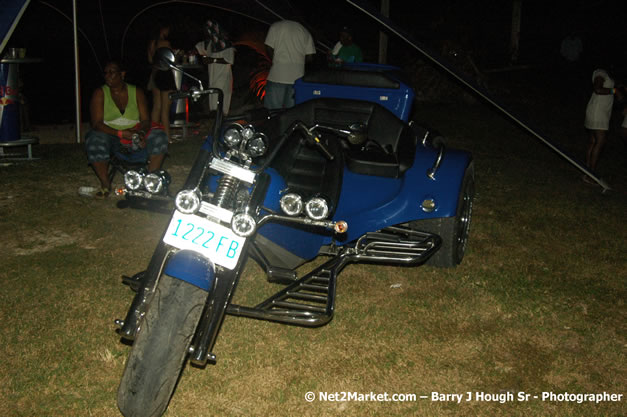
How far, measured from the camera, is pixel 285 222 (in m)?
3.92

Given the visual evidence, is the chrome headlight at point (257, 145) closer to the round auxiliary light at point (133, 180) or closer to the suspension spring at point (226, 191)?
the suspension spring at point (226, 191)

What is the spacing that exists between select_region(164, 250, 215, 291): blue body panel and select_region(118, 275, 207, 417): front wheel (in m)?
0.03

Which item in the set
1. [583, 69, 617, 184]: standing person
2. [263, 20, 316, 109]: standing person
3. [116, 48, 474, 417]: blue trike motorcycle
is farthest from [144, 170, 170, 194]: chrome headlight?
[583, 69, 617, 184]: standing person

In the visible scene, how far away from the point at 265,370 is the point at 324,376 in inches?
14.4

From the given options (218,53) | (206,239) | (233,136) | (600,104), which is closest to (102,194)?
(233,136)

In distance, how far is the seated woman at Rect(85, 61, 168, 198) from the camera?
6430mm

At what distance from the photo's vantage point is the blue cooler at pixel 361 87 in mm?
5883

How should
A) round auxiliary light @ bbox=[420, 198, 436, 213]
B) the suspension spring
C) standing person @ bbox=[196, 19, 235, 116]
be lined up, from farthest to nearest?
standing person @ bbox=[196, 19, 235, 116] → round auxiliary light @ bbox=[420, 198, 436, 213] → the suspension spring

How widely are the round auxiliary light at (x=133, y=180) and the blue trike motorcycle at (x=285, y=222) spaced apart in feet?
0.84

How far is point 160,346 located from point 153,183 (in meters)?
0.89

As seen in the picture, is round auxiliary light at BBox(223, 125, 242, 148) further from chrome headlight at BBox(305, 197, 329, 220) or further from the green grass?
the green grass

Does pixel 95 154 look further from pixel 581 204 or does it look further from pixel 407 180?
pixel 581 204

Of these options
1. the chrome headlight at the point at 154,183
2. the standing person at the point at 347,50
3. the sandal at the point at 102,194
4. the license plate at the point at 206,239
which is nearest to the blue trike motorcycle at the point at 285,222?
the license plate at the point at 206,239

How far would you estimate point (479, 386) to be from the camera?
365 cm
